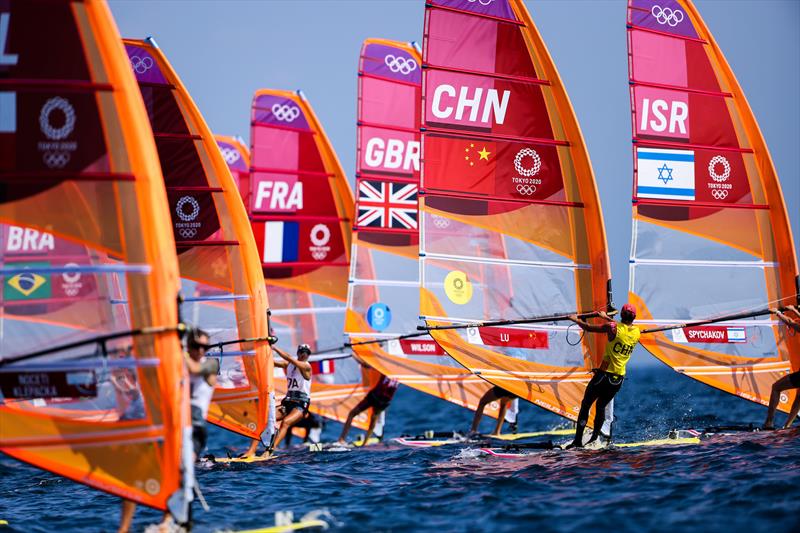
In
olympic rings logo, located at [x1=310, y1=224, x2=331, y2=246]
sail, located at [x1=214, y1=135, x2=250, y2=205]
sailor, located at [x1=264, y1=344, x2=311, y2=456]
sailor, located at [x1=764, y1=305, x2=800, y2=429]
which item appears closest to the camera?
sailor, located at [x1=764, y1=305, x2=800, y2=429]

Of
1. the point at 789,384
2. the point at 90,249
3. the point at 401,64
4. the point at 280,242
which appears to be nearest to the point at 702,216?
the point at 789,384

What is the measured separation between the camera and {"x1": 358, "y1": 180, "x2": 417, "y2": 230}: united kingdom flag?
17109mm

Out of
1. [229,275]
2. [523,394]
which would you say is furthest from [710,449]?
[229,275]

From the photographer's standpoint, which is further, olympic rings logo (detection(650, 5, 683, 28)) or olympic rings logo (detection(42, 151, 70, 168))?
olympic rings logo (detection(650, 5, 683, 28))

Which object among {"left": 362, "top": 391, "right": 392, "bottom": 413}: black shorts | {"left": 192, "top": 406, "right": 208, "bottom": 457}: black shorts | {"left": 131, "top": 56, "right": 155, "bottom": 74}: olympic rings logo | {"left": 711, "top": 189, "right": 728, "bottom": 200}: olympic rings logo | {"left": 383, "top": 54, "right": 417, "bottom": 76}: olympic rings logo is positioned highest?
{"left": 383, "top": 54, "right": 417, "bottom": 76}: olympic rings logo

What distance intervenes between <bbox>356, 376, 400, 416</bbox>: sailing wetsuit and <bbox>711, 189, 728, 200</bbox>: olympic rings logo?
6.07m

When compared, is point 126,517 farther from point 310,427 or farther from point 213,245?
point 310,427

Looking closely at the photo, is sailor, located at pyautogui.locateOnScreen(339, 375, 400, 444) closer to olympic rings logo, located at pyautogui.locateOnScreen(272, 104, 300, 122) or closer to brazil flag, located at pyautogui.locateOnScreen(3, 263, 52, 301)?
olympic rings logo, located at pyautogui.locateOnScreen(272, 104, 300, 122)

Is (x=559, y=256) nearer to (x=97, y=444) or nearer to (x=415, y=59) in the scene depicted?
(x=415, y=59)

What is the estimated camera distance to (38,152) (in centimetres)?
781

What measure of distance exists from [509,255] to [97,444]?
7175 millimetres

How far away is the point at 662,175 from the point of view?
45.3ft

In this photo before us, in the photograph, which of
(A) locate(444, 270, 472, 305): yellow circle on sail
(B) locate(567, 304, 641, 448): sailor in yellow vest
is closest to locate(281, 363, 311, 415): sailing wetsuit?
(A) locate(444, 270, 472, 305): yellow circle on sail

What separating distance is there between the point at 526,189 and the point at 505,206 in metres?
0.37
